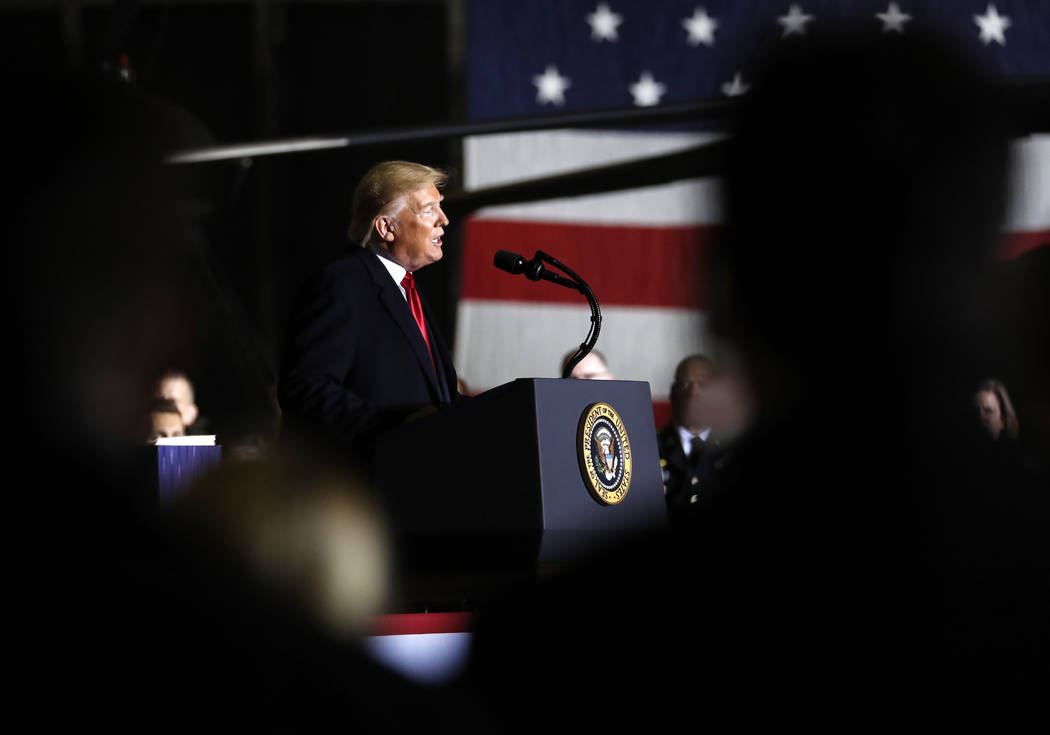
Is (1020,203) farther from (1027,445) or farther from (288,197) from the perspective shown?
(288,197)

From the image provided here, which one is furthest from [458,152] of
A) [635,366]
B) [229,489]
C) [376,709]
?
[376,709]

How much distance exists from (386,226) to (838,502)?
1.57m

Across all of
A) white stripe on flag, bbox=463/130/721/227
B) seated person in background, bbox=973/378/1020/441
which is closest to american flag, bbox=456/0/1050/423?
white stripe on flag, bbox=463/130/721/227

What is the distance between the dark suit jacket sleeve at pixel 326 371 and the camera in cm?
179

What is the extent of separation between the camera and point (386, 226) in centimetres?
203

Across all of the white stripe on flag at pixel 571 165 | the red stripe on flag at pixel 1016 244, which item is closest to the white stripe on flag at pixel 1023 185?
the red stripe on flag at pixel 1016 244

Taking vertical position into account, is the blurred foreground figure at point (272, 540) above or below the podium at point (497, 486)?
below

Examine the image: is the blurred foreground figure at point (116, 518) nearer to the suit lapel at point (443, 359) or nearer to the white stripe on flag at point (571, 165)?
the suit lapel at point (443, 359)

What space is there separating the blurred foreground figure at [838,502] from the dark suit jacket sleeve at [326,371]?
50.2 inches

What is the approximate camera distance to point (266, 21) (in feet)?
21.7

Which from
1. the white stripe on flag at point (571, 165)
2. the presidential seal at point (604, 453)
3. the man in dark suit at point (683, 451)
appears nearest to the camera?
the presidential seal at point (604, 453)

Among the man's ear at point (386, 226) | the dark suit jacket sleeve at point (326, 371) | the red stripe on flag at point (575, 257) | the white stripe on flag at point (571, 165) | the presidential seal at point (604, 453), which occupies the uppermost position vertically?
the white stripe on flag at point (571, 165)

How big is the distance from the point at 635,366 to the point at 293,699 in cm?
445

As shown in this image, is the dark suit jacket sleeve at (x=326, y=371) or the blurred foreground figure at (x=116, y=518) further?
the dark suit jacket sleeve at (x=326, y=371)
